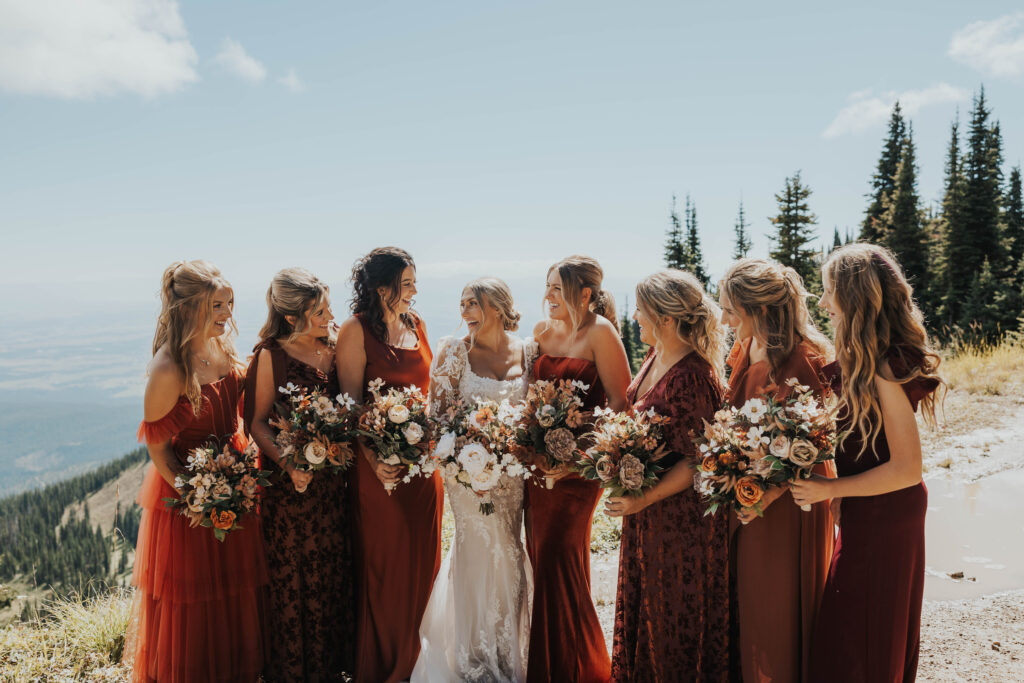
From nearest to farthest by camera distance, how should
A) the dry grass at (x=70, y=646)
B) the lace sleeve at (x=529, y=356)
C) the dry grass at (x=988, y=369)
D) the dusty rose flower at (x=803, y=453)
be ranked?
the dusty rose flower at (x=803, y=453), the lace sleeve at (x=529, y=356), the dry grass at (x=70, y=646), the dry grass at (x=988, y=369)

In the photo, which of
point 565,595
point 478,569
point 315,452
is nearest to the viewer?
point 315,452

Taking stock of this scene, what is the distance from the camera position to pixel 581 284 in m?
4.90

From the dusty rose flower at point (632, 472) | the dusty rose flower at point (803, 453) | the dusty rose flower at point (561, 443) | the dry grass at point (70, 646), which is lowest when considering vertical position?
the dry grass at point (70, 646)

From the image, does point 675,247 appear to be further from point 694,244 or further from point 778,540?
point 778,540

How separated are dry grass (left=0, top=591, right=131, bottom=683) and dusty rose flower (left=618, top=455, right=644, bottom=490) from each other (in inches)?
A: 174

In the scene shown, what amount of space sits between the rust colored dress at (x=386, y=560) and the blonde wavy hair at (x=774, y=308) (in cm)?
257

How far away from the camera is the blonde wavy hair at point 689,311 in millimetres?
4117

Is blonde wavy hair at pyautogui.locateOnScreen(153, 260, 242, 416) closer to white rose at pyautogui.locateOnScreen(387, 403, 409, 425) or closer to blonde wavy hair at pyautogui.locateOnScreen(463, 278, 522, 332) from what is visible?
white rose at pyautogui.locateOnScreen(387, 403, 409, 425)

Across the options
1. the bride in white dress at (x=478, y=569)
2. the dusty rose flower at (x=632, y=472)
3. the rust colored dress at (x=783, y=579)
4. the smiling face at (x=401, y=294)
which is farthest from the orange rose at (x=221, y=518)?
the rust colored dress at (x=783, y=579)

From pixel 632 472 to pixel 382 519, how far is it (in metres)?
2.12

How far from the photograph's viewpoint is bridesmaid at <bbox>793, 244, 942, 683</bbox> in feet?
10.9

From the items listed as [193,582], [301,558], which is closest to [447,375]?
[301,558]

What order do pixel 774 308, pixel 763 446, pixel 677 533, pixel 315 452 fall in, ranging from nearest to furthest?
1. pixel 763 446
2. pixel 774 308
3. pixel 677 533
4. pixel 315 452

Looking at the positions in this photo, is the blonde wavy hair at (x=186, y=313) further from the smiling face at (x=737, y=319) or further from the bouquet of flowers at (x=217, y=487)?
the smiling face at (x=737, y=319)
